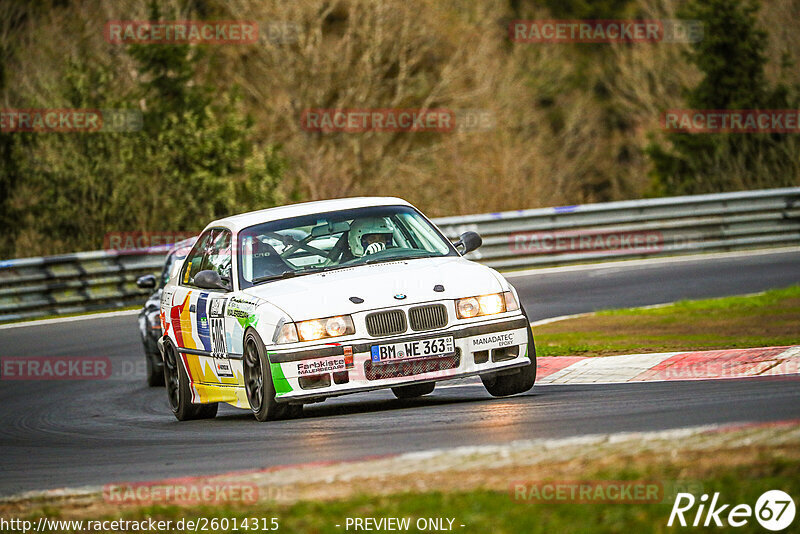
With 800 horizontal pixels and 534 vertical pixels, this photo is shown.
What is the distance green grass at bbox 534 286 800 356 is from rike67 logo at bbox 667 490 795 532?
642 centimetres

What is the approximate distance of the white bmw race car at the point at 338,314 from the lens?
29.8 feet

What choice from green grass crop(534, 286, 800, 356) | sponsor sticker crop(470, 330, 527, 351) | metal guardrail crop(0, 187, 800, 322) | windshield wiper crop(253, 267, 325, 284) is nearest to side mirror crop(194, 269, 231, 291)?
windshield wiper crop(253, 267, 325, 284)

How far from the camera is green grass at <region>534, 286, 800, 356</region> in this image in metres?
12.3

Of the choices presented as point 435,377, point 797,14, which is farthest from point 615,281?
point 797,14

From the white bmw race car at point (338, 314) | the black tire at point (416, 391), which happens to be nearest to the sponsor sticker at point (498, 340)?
the white bmw race car at point (338, 314)

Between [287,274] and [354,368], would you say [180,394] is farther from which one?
[354,368]

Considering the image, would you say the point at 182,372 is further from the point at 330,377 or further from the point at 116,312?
the point at 116,312

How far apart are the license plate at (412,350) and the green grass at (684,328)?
3.26 meters

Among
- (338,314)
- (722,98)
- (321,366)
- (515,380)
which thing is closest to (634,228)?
(722,98)

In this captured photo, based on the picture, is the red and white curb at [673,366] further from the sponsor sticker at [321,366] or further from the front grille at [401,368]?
the sponsor sticker at [321,366]

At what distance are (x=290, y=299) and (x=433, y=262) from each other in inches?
48.7

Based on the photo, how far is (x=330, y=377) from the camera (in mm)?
9078

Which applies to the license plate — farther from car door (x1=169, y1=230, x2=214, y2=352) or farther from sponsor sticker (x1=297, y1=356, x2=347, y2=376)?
car door (x1=169, y1=230, x2=214, y2=352)

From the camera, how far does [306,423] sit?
9.16m
